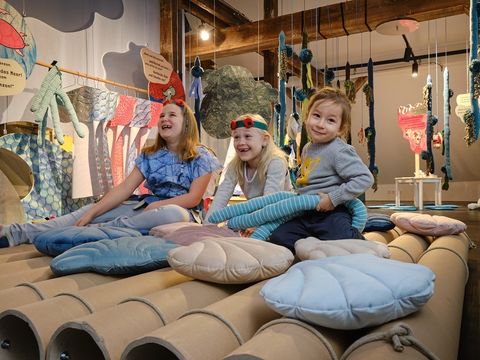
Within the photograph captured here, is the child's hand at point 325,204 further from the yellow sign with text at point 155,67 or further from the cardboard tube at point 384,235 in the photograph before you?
the yellow sign with text at point 155,67

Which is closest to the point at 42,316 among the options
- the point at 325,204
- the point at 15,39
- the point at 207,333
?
the point at 207,333

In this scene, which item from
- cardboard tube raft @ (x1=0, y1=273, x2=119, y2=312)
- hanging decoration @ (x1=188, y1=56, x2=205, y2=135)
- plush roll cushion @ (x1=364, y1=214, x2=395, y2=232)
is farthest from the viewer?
hanging decoration @ (x1=188, y1=56, x2=205, y2=135)

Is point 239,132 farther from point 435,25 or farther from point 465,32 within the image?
point 465,32

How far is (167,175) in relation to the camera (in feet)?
7.26

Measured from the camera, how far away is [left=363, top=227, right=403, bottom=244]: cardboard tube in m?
1.94

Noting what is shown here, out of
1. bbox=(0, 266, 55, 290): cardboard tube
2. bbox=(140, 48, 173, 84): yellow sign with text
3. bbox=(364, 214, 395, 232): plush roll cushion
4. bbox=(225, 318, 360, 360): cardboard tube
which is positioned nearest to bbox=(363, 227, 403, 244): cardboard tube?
bbox=(364, 214, 395, 232): plush roll cushion

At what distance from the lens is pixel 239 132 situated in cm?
200

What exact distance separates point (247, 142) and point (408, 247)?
31.8 inches

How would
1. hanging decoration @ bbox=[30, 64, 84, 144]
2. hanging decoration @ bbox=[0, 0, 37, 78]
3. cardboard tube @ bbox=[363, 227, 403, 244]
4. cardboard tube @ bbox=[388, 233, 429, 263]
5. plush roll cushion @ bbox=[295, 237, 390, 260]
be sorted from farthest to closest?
hanging decoration @ bbox=[30, 64, 84, 144], hanging decoration @ bbox=[0, 0, 37, 78], cardboard tube @ bbox=[363, 227, 403, 244], cardboard tube @ bbox=[388, 233, 429, 263], plush roll cushion @ bbox=[295, 237, 390, 260]

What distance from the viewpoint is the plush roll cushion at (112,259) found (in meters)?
1.29

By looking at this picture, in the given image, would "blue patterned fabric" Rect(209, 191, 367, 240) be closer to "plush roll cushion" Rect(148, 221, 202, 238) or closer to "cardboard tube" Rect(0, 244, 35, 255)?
"plush roll cushion" Rect(148, 221, 202, 238)

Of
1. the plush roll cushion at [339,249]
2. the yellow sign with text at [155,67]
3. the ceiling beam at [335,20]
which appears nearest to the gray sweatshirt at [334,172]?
the plush roll cushion at [339,249]

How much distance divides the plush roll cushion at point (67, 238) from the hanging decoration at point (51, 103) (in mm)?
1100

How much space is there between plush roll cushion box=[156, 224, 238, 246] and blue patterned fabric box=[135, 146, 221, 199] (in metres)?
0.61
